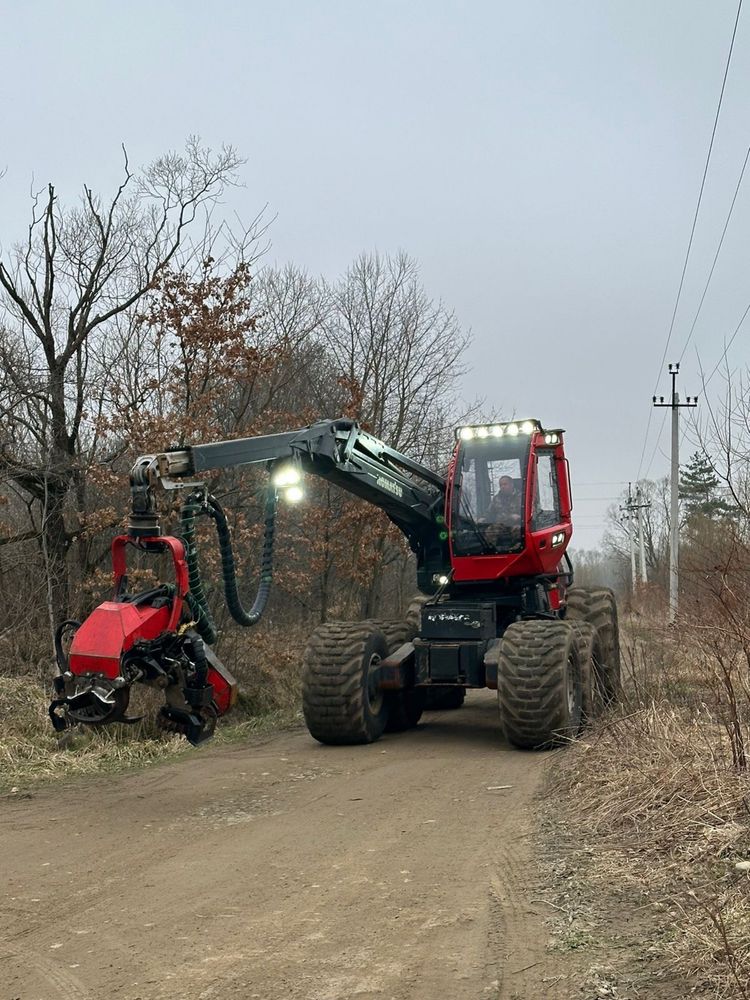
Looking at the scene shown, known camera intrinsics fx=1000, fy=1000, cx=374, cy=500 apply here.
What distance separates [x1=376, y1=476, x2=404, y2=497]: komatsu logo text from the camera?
447 inches

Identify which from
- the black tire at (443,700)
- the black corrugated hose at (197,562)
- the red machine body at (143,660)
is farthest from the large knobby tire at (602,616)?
the red machine body at (143,660)

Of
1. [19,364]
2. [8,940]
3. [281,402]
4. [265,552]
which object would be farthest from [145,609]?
[281,402]

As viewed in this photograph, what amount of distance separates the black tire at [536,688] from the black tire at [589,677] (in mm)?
299

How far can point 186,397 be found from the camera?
562 inches

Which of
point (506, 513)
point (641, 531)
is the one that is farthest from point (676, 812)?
point (641, 531)

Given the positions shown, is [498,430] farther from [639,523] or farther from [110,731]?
[639,523]

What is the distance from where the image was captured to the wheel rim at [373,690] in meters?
11.1

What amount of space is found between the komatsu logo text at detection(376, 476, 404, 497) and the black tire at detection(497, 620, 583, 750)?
2.20m

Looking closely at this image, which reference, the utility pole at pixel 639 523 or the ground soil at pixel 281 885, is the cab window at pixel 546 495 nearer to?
the ground soil at pixel 281 885

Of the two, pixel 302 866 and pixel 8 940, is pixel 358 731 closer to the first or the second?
pixel 302 866

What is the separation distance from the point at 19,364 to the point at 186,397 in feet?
7.47

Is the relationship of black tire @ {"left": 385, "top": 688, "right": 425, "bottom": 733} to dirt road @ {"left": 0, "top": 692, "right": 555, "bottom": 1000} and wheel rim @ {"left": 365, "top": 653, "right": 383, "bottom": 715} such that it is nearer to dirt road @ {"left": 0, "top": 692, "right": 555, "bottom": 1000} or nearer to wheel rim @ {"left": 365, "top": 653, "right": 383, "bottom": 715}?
wheel rim @ {"left": 365, "top": 653, "right": 383, "bottom": 715}

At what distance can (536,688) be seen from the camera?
33.2ft

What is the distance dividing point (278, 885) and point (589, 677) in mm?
5917
